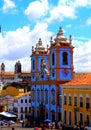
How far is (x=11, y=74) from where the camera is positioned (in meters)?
176

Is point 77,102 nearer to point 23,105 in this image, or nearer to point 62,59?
point 62,59

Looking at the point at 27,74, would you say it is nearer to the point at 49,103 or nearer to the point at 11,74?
the point at 11,74

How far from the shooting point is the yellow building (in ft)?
149

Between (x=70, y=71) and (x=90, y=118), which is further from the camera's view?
(x=70, y=71)

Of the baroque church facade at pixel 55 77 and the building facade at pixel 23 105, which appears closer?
the baroque church facade at pixel 55 77

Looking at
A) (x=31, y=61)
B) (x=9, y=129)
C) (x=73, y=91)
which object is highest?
(x=31, y=61)

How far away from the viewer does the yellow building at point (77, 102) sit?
149 ft

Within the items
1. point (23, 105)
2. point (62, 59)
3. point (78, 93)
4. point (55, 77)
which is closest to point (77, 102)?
point (78, 93)

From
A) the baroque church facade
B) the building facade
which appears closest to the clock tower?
the baroque church facade

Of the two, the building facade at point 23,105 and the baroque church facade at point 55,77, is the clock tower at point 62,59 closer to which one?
the baroque church facade at point 55,77

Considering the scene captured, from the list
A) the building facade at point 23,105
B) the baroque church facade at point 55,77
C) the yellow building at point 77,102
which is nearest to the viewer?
the yellow building at point 77,102

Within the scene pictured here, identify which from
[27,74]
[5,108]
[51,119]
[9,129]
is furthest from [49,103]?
[27,74]

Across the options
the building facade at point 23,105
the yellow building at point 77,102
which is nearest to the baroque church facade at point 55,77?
the yellow building at point 77,102

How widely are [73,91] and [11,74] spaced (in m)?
129
